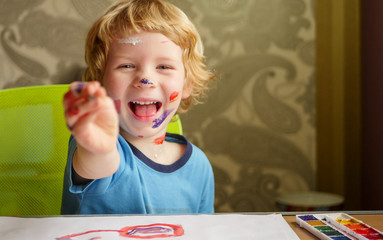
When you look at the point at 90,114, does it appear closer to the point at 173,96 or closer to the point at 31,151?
the point at 173,96

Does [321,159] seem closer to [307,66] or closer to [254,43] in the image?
[307,66]

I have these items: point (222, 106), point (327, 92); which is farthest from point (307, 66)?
point (222, 106)

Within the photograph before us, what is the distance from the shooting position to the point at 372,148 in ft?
5.22

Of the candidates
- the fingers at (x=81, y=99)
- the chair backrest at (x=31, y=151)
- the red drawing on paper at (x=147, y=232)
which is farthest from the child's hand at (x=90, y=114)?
the chair backrest at (x=31, y=151)

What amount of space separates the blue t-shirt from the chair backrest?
0.57 feet

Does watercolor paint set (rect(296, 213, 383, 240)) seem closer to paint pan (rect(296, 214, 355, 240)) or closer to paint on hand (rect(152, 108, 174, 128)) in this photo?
paint pan (rect(296, 214, 355, 240))

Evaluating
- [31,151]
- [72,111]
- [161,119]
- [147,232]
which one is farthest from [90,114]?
[31,151]

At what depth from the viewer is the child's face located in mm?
614

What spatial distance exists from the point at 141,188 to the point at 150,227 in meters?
0.16

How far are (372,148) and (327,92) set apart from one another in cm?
30

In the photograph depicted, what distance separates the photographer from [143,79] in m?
0.61

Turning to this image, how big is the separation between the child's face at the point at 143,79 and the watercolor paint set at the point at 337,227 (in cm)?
28

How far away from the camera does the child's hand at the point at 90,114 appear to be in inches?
13.9

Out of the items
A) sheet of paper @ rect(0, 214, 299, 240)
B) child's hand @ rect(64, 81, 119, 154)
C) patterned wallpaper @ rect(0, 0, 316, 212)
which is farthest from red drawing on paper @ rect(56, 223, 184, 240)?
patterned wallpaper @ rect(0, 0, 316, 212)
